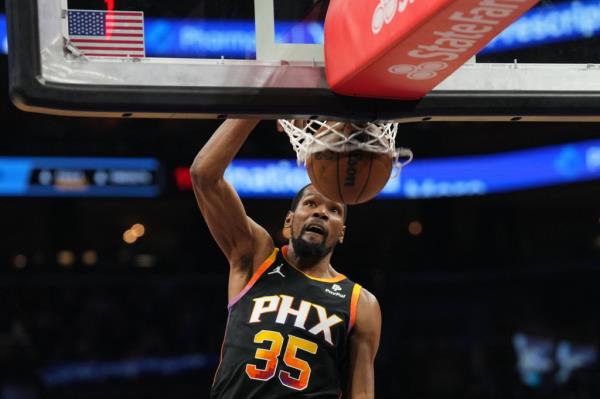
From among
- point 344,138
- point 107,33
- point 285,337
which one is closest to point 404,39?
point 344,138

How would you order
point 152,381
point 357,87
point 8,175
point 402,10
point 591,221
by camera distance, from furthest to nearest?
point 591,221 → point 152,381 → point 8,175 → point 357,87 → point 402,10

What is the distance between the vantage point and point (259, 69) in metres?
2.72

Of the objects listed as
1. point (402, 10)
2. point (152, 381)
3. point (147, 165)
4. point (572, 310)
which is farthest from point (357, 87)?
point (572, 310)

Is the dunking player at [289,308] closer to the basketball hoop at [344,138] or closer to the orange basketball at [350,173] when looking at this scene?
the basketball hoop at [344,138]

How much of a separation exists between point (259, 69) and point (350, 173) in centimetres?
45

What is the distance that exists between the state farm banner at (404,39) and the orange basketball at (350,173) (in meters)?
0.24

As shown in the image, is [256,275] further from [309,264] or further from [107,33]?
[107,33]

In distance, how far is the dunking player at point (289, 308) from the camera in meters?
3.77

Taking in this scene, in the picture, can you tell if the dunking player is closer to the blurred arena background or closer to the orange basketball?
the orange basketball

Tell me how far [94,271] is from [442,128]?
13.9ft

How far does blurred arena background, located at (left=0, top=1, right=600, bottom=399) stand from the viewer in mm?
9781

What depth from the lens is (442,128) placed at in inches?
425

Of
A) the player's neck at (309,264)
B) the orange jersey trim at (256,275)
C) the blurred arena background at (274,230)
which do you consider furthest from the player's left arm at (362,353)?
the blurred arena background at (274,230)

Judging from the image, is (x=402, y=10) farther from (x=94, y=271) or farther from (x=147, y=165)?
(x=94, y=271)
